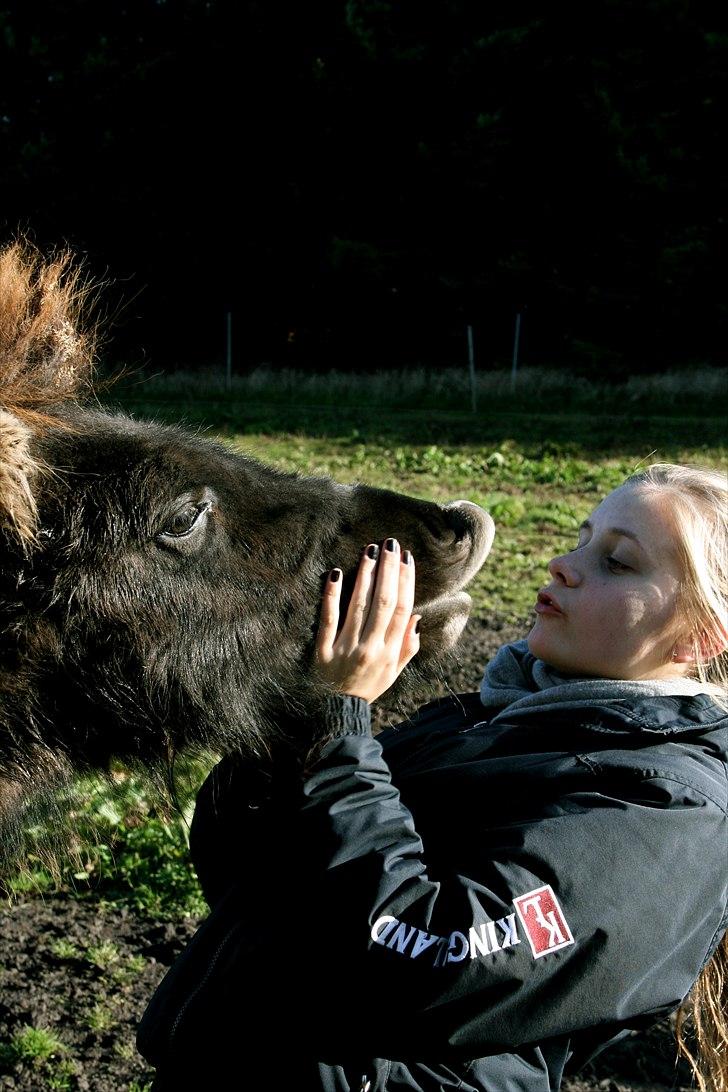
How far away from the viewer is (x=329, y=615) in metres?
2.29

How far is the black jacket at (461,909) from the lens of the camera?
169cm

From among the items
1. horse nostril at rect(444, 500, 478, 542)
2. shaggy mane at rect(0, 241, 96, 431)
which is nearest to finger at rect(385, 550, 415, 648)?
horse nostril at rect(444, 500, 478, 542)

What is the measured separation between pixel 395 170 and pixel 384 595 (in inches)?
1235

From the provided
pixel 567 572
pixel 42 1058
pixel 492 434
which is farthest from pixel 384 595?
pixel 492 434

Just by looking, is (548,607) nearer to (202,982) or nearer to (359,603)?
(359,603)

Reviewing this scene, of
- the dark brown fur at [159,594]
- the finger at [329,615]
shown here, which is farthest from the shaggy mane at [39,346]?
the finger at [329,615]

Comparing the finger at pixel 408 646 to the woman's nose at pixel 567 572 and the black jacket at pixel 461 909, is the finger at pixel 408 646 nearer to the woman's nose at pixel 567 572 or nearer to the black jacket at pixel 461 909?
the black jacket at pixel 461 909

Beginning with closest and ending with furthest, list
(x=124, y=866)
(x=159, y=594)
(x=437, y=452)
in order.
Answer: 1. (x=159, y=594)
2. (x=124, y=866)
3. (x=437, y=452)

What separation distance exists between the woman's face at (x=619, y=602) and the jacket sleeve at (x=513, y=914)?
40cm

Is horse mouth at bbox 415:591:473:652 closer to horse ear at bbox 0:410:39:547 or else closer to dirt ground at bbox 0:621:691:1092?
horse ear at bbox 0:410:39:547

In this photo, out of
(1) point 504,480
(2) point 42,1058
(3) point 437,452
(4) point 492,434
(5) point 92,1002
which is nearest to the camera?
(2) point 42,1058

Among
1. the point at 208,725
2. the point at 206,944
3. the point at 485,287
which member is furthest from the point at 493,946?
the point at 485,287

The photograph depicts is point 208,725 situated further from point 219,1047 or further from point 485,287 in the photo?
point 485,287

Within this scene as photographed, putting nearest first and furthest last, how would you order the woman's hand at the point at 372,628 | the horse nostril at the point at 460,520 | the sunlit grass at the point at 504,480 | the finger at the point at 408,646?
the woman's hand at the point at 372,628 → the finger at the point at 408,646 → the horse nostril at the point at 460,520 → the sunlit grass at the point at 504,480
